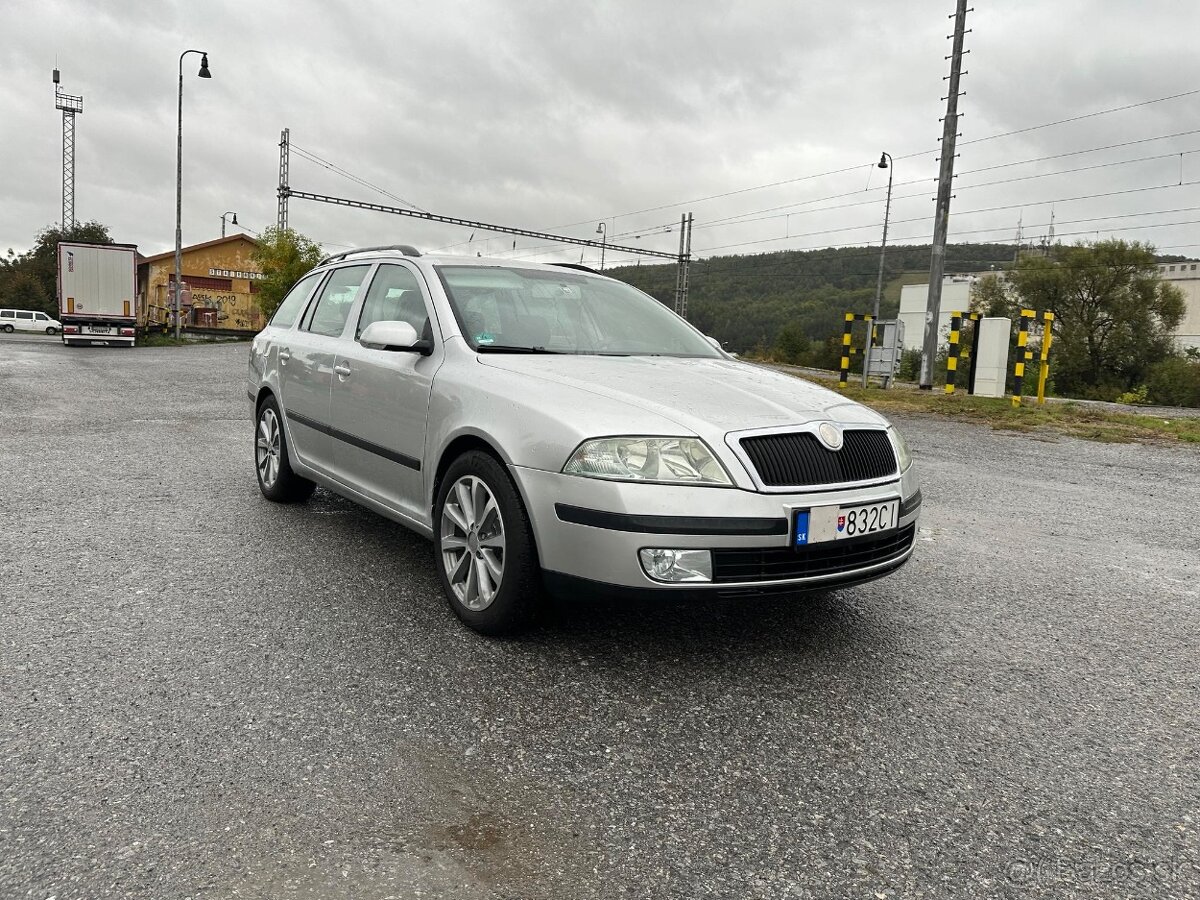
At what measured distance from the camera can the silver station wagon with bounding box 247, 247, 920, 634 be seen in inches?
125

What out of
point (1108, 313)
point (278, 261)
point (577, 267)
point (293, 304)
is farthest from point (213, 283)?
point (577, 267)

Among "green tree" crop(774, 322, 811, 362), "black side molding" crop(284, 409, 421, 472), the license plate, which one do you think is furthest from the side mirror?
"green tree" crop(774, 322, 811, 362)

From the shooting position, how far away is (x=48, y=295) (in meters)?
78.5

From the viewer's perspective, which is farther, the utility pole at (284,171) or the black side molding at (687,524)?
the utility pole at (284,171)

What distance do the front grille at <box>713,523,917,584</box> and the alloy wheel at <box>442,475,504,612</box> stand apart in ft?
2.86

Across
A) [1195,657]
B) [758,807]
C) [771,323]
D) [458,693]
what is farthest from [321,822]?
[771,323]

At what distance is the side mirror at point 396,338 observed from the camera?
161 inches

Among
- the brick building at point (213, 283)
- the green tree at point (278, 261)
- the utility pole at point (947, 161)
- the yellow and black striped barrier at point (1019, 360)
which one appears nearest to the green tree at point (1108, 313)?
the utility pole at point (947, 161)

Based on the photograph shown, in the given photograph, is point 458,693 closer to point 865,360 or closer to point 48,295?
point 865,360

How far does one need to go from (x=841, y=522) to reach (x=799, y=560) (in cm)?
21

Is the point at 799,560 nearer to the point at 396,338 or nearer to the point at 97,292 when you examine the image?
the point at 396,338

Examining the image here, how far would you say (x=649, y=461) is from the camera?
127 inches

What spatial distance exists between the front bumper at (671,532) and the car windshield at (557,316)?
3.67 ft

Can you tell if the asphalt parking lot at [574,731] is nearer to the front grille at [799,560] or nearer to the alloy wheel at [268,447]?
the front grille at [799,560]
